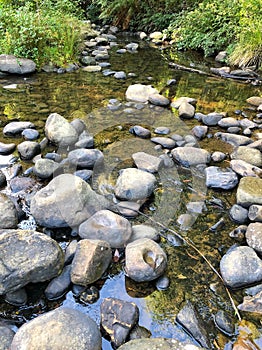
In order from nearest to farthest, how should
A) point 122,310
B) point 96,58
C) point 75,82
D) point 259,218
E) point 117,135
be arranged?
point 122,310
point 259,218
point 117,135
point 75,82
point 96,58

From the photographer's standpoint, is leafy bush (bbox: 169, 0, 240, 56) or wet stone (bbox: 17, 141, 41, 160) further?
leafy bush (bbox: 169, 0, 240, 56)

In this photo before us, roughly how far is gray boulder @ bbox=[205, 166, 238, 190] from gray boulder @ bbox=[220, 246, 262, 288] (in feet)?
2.97

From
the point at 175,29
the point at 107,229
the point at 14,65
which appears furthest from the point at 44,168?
the point at 175,29

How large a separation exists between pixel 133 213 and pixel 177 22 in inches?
265

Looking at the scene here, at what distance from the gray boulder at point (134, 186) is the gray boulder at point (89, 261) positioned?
69 cm

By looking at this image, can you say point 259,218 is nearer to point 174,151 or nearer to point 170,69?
point 174,151

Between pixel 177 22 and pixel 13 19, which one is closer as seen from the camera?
pixel 13 19

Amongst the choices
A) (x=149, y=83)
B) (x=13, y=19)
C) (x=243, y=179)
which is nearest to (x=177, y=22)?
(x=149, y=83)

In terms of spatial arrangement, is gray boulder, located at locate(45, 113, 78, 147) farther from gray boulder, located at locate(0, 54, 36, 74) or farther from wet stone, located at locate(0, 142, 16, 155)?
gray boulder, located at locate(0, 54, 36, 74)

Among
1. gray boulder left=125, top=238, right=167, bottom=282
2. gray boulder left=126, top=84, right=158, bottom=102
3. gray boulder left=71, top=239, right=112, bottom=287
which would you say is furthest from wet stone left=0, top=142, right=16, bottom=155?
gray boulder left=126, top=84, right=158, bottom=102

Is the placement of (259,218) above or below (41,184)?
above

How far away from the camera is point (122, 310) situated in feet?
6.18

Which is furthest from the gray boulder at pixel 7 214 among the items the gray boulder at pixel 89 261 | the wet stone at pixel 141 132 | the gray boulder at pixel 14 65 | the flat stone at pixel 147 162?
the gray boulder at pixel 14 65

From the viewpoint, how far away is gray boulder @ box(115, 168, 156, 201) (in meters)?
2.84
